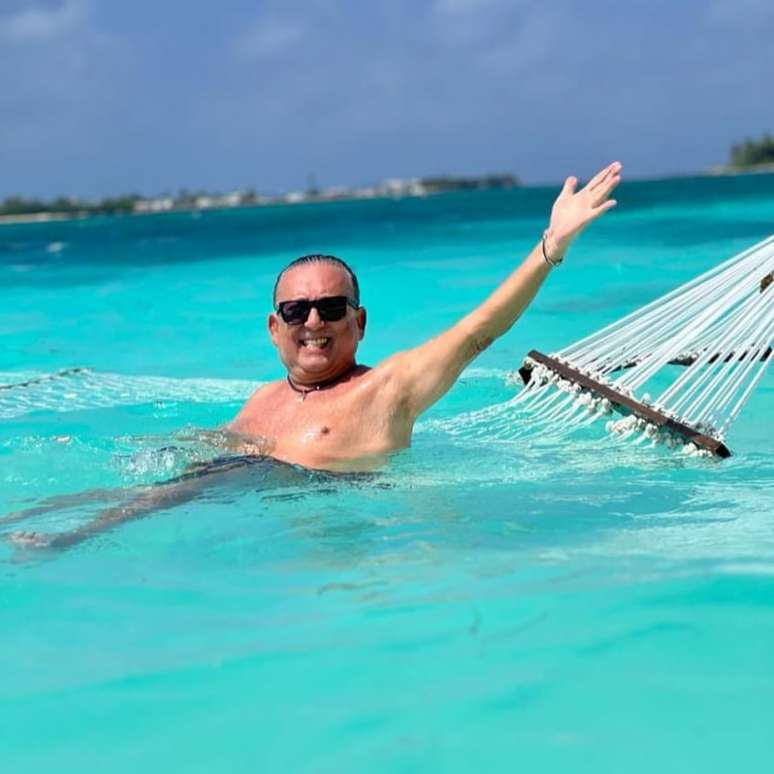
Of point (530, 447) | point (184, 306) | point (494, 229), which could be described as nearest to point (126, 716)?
point (530, 447)

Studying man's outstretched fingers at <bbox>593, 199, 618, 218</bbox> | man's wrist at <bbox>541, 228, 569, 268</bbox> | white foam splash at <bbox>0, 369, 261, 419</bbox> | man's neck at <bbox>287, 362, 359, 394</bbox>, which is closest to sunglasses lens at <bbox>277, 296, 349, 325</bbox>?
man's neck at <bbox>287, 362, 359, 394</bbox>

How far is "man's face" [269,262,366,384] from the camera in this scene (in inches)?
127

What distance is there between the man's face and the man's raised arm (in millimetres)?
200

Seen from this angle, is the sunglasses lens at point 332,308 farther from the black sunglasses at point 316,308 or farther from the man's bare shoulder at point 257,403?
the man's bare shoulder at point 257,403

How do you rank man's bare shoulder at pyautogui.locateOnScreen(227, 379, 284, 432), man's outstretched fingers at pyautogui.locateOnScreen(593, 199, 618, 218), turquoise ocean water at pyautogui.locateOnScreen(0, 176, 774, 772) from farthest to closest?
man's bare shoulder at pyautogui.locateOnScreen(227, 379, 284, 432) < man's outstretched fingers at pyautogui.locateOnScreen(593, 199, 618, 218) < turquoise ocean water at pyautogui.locateOnScreen(0, 176, 774, 772)

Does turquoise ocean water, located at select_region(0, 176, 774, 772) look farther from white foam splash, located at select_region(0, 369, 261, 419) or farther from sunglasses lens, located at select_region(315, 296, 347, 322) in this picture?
white foam splash, located at select_region(0, 369, 261, 419)

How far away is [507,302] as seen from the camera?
296 centimetres

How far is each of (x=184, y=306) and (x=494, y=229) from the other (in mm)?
13023

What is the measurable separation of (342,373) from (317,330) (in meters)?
0.14

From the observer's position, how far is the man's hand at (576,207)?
2.92m

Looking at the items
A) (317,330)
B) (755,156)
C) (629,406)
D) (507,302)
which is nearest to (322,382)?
(317,330)

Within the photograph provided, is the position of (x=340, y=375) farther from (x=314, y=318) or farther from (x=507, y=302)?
(x=507, y=302)

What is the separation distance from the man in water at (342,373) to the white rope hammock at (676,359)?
0.79 meters

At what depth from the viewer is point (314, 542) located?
114 inches
